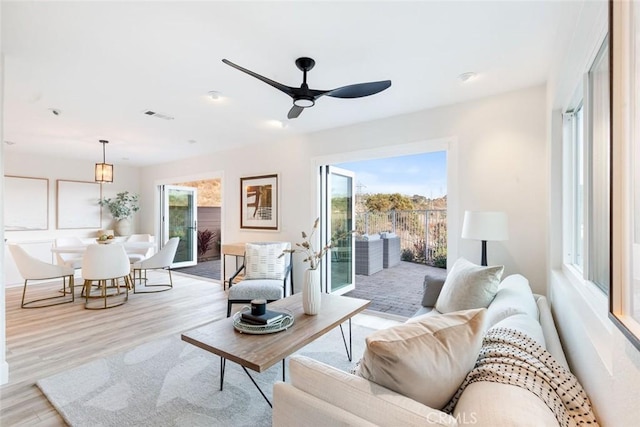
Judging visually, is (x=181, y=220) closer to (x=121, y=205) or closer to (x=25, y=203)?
(x=121, y=205)

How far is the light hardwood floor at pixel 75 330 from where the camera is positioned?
204 centimetres

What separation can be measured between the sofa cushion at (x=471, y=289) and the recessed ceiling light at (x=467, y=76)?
5.32 feet

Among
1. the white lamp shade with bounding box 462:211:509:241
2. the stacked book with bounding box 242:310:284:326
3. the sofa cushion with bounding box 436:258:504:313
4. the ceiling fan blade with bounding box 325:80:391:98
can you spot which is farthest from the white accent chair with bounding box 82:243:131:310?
the white lamp shade with bounding box 462:211:509:241

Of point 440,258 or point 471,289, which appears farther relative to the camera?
point 440,258

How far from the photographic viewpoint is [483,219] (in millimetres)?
2627

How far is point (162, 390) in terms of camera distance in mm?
2117

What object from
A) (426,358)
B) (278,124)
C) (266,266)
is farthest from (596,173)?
(278,124)

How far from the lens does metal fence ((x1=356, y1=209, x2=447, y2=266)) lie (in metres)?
6.63

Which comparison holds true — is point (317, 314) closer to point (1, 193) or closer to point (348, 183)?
point (1, 193)

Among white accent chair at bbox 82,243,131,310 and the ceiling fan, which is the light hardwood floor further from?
the ceiling fan

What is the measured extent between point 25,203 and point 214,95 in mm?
5160

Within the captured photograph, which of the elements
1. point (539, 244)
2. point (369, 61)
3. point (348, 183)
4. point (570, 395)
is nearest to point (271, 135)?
point (348, 183)

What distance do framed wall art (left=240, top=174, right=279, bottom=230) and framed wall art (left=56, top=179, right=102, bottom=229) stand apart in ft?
12.0

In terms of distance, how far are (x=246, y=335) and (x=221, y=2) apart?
1976mm
